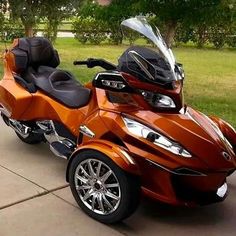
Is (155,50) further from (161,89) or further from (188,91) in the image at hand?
(188,91)

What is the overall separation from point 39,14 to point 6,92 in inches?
312

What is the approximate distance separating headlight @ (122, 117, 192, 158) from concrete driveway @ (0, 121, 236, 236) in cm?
62

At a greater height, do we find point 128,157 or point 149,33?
point 149,33

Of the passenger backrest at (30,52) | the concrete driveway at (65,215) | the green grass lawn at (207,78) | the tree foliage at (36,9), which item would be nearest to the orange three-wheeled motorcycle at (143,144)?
the concrete driveway at (65,215)

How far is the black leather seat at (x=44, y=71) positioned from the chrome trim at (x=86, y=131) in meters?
0.47

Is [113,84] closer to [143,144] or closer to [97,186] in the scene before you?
[143,144]

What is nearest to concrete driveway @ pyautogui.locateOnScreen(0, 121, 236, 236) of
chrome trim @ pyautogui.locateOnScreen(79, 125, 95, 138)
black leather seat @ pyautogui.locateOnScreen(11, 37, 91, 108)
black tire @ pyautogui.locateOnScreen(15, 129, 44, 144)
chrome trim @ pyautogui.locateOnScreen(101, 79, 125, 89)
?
black tire @ pyautogui.locateOnScreen(15, 129, 44, 144)

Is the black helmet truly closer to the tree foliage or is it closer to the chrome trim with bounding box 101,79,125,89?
the chrome trim with bounding box 101,79,125,89

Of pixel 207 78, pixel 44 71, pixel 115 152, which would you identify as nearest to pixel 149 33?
pixel 115 152

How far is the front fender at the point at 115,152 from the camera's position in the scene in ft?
11.3

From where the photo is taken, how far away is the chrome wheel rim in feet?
11.9

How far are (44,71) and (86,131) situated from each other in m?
1.37

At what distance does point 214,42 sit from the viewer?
2077cm

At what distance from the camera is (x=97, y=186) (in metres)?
3.77
